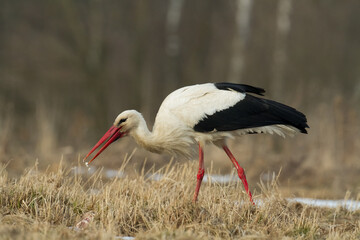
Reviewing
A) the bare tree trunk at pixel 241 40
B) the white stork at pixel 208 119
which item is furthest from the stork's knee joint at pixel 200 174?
the bare tree trunk at pixel 241 40

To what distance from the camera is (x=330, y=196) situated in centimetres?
826

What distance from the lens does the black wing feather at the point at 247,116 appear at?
20.1ft

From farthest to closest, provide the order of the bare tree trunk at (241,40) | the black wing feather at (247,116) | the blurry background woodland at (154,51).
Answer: the blurry background woodland at (154,51) < the bare tree trunk at (241,40) < the black wing feather at (247,116)

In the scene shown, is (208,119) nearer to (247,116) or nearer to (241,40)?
(247,116)

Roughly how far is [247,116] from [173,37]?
13999 mm

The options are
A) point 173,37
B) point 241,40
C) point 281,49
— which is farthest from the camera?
point 173,37

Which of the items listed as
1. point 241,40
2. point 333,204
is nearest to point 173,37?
point 241,40

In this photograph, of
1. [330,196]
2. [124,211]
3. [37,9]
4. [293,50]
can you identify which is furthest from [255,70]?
[124,211]

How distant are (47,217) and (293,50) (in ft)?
55.4

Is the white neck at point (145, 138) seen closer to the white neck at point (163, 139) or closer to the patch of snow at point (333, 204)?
the white neck at point (163, 139)

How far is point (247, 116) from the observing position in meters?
6.20

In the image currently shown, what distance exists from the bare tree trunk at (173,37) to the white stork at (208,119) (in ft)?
45.1

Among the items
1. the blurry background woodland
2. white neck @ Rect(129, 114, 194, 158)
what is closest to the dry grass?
white neck @ Rect(129, 114, 194, 158)

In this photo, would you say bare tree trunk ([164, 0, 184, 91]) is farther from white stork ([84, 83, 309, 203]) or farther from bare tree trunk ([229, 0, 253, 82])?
white stork ([84, 83, 309, 203])
